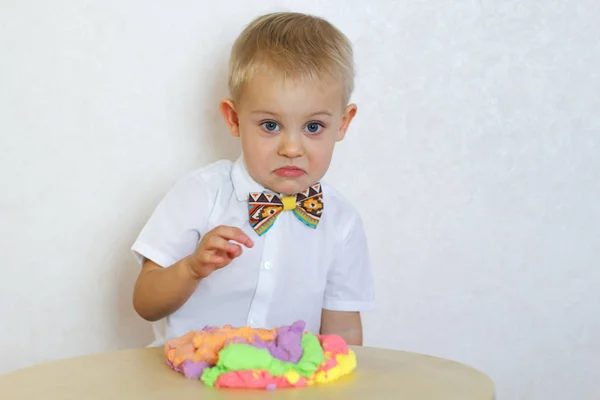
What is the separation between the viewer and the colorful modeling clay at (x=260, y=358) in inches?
44.7

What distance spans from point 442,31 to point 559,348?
32.9 inches

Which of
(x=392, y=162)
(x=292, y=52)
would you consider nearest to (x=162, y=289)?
(x=292, y=52)

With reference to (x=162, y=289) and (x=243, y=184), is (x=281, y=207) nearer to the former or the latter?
(x=243, y=184)

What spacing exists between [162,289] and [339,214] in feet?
1.38

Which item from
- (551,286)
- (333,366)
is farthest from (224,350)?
(551,286)

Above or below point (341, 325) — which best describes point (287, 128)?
above

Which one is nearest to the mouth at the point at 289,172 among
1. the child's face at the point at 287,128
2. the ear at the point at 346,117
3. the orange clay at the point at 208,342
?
the child's face at the point at 287,128

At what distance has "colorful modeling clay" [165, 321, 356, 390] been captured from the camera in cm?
113

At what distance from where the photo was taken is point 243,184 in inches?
68.9

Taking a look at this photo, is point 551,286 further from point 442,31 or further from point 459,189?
point 442,31

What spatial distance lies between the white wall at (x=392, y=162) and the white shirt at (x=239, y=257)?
0.84 feet

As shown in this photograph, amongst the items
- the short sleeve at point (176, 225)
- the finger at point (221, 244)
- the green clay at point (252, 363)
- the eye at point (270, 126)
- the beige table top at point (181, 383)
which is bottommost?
the beige table top at point (181, 383)

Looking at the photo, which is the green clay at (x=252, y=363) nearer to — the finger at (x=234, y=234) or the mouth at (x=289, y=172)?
the finger at (x=234, y=234)

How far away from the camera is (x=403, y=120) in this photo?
2.10 metres
